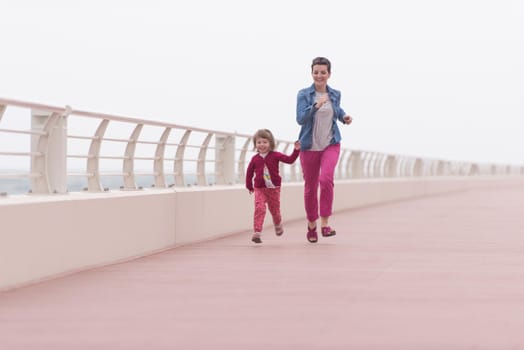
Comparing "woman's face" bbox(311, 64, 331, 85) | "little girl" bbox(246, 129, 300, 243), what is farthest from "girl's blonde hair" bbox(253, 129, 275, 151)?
"woman's face" bbox(311, 64, 331, 85)

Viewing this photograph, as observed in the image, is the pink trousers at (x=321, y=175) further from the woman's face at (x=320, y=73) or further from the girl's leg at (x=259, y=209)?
the woman's face at (x=320, y=73)

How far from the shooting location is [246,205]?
1658 cm

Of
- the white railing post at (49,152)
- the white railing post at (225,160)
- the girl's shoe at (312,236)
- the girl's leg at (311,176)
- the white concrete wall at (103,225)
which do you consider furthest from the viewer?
the white railing post at (225,160)

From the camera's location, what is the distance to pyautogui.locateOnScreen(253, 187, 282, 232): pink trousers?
13.5 m

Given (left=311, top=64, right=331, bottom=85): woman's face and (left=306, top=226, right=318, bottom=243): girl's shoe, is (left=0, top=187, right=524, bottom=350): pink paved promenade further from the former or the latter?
(left=311, top=64, right=331, bottom=85): woman's face

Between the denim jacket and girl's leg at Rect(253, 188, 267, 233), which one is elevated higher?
the denim jacket

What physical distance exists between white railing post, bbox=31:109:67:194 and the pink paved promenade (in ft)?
2.72

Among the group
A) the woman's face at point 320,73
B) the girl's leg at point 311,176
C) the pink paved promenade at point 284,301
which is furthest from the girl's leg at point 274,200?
the woman's face at point 320,73

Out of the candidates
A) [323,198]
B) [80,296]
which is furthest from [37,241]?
[323,198]

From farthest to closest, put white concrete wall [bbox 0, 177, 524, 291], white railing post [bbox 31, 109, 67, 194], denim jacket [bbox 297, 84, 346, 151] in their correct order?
denim jacket [bbox 297, 84, 346, 151], white railing post [bbox 31, 109, 67, 194], white concrete wall [bbox 0, 177, 524, 291]

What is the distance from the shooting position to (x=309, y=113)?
43.1ft

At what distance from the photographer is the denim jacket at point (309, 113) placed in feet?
43.2

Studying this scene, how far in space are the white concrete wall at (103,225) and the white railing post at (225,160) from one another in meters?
0.43

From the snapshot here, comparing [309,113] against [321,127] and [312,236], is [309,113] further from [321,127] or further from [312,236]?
[312,236]
